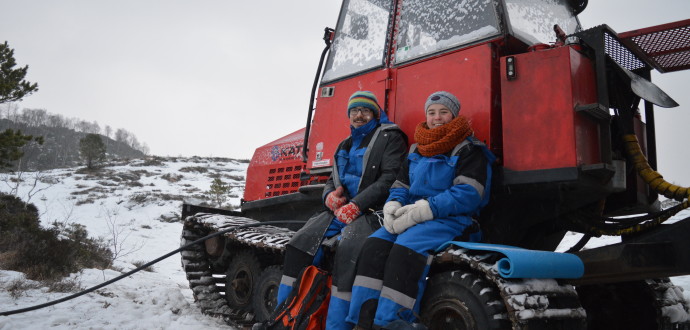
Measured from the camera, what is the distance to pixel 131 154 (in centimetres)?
8025

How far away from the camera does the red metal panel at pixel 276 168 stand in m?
5.25

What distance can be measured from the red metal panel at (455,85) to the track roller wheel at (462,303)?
98cm

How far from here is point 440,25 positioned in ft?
12.1

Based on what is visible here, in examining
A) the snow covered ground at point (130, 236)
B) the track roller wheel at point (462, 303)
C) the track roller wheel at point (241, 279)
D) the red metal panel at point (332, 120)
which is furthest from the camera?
the track roller wheel at point (241, 279)

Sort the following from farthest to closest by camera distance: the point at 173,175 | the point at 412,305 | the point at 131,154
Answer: the point at 131,154
the point at 173,175
the point at 412,305

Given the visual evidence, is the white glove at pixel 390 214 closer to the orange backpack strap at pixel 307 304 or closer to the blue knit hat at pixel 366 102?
the orange backpack strap at pixel 307 304

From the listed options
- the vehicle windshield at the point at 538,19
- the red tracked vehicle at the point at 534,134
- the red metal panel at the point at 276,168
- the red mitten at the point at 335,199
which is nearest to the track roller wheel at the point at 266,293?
the red tracked vehicle at the point at 534,134

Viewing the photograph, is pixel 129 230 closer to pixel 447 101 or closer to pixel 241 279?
pixel 241 279

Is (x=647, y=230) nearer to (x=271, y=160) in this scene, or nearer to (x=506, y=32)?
(x=506, y=32)

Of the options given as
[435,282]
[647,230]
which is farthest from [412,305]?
[647,230]

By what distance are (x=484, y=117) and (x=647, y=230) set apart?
1.31m

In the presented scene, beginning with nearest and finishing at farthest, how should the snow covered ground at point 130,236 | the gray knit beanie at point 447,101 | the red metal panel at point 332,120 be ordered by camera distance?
1. the gray knit beanie at point 447,101
2. the red metal panel at point 332,120
3. the snow covered ground at point 130,236

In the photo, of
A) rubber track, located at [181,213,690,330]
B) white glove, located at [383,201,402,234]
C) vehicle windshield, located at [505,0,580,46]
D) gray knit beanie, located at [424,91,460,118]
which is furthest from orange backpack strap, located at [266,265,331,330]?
vehicle windshield, located at [505,0,580,46]

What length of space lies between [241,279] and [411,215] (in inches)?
118
